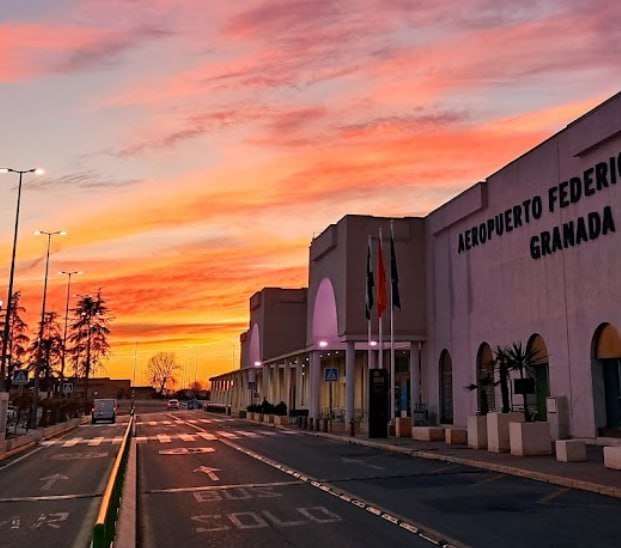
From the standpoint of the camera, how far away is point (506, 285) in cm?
2983

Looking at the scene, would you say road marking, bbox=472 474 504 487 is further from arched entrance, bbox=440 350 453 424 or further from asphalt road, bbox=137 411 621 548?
arched entrance, bbox=440 350 453 424

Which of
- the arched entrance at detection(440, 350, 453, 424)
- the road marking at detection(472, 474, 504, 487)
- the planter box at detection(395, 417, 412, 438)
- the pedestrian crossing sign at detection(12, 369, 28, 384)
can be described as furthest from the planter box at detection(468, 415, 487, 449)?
the pedestrian crossing sign at detection(12, 369, 28, 384)

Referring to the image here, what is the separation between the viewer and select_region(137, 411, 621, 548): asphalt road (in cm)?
929

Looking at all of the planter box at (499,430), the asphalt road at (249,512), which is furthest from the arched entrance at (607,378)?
the asphalt road at (249,512)

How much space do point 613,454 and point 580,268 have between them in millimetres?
10102

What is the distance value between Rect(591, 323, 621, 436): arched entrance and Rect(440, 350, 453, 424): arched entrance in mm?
13262

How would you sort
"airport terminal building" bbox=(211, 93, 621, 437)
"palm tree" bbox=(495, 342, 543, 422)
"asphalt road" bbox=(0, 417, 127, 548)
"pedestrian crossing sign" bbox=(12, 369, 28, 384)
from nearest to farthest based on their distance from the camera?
"asphalt road" bbox=(0, 417, 127, 548) < "palm tree" bbox=(495, 342, 543, 422) < "airport terminal building" bbox=(211, 93, 621, 437) < "pedestrian crossing sign" bbox=(12, 369, 28, 384)

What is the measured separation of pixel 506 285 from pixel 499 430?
421 inches

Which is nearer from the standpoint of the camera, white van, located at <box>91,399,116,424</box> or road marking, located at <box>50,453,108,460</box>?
road marking, located at <box>50,453,108,460</box>

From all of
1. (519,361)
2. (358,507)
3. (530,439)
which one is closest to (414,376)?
(519,361)

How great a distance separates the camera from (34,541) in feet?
31.8

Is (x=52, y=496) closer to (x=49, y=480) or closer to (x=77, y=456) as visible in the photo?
(x=49, y=480)

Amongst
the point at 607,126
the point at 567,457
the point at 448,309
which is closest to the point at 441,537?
the point at 567,457

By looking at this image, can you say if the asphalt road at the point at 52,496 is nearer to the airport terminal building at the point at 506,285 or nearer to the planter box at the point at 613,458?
the planter box at the point at 613,458
